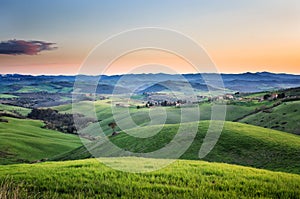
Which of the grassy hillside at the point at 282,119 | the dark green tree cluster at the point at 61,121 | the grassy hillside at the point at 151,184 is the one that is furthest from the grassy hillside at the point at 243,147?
the dark green tree cluster at the point at 61,121

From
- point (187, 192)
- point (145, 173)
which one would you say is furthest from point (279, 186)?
point (145, 173)

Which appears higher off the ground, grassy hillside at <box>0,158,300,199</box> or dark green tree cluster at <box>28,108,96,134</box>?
grassy hillside at <box>0,158,300,199</box>

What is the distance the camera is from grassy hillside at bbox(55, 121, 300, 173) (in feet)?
109

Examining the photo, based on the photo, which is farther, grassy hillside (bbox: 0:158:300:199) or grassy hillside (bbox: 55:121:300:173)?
grassy hillside (bbox: 55:121:300:173)

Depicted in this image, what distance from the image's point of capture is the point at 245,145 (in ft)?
129

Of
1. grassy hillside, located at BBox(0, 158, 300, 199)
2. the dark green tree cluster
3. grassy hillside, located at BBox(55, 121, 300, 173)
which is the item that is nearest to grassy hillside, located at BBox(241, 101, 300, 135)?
grassy hillside, located at BBox(55, 121, 300, 173)

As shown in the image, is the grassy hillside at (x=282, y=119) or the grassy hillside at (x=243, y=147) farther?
the grassy hillside at (x=282, y=119)

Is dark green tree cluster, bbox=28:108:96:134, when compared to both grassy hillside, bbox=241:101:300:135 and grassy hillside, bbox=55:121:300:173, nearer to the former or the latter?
grassy hillside, bbox=241:101:300:135

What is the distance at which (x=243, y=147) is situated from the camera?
127 feet

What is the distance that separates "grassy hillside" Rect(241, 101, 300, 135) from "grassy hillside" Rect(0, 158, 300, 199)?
162ft

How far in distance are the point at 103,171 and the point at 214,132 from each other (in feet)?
102

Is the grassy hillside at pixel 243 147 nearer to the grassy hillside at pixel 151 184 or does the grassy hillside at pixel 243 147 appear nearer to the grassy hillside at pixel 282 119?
the grassy hillside at pixel 151 184

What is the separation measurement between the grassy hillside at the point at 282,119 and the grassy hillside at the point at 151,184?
49348 millimetres

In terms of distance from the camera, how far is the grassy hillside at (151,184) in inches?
514
